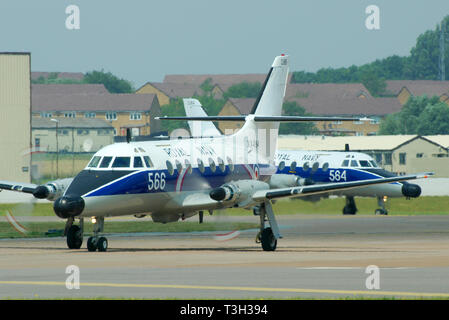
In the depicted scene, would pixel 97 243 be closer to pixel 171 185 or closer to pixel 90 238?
pixel 90 238

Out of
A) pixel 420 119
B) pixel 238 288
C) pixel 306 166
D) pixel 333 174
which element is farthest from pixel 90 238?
pixel 420 119

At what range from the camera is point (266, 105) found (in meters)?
41.1

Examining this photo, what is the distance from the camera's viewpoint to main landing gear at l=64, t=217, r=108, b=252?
3331 cm

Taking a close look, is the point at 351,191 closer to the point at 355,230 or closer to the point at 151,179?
the point at 355,230

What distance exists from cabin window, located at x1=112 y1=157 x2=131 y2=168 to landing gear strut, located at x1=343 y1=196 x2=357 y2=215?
30.3 meters

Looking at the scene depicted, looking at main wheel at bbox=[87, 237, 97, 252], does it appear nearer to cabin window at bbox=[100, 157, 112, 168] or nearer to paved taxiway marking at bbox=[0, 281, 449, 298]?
cabin window at bbox=[100, 157, 112, 168]

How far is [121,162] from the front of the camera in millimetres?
33562

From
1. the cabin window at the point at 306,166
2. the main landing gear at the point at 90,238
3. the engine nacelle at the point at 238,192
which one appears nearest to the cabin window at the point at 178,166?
the engine nacelle at the point at 238,192

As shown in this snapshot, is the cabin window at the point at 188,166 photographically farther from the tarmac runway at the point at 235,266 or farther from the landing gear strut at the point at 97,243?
the landing gear strut at the point at 97,243

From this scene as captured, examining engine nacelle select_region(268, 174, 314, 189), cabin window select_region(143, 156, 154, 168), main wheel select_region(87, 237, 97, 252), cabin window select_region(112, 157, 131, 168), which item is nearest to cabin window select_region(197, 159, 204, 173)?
cabin window select_region(143, 156, 154, 168)

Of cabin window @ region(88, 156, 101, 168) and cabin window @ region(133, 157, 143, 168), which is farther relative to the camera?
cabin window @ region(133, 157, 143, 168)

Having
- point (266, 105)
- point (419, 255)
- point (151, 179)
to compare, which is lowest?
point (419, 255)

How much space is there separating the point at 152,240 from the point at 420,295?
22571 millimetres
